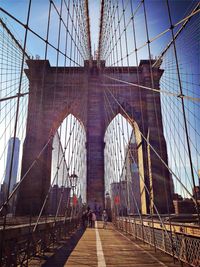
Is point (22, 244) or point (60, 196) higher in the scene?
point (60, 196)

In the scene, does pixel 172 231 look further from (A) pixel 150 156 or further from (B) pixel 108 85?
(B) pixel 108 85

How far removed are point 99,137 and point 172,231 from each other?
1444 centimetres

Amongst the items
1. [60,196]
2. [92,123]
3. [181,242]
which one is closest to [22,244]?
[181,242]

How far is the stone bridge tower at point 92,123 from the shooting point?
1488cm

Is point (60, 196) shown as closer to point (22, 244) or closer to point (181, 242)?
point (22, 244)

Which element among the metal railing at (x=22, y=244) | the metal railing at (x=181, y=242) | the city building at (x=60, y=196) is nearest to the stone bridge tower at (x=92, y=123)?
the city building at (x=60, y=196)

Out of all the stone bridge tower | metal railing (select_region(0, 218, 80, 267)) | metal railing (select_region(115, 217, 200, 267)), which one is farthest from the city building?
metal railing (select_region(115, 217, 200, 267))

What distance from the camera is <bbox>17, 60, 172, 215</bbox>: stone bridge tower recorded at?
14883 mm

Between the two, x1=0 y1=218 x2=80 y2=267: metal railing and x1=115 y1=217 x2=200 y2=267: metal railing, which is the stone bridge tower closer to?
x1=115 y1=217 x2=200 y2=267: metal railing

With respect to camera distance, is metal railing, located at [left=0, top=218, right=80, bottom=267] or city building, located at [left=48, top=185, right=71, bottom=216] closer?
metal railing, located at [left=0, top=218, right=80, bottom=267]

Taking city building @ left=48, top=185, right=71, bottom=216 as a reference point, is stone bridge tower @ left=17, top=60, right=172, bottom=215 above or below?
above

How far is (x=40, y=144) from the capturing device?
16.3 meters

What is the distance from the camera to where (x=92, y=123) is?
18234 mm

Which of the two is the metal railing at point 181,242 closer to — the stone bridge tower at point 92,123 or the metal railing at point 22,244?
the metal railing at point 22,244
